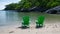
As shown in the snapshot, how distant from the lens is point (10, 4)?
413 feet

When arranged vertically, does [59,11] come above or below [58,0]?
below

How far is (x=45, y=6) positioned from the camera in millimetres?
62688

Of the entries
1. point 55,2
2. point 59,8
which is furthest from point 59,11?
point 55,2

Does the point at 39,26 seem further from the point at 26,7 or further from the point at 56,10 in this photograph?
the point at 26,7

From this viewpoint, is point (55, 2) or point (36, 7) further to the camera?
point (36, 7)

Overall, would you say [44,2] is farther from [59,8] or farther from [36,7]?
[59,8]

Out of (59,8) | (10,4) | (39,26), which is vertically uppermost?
→ (10,4)

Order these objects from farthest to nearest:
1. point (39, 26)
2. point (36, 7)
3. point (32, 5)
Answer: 1. point (32, 5)
2. point (36, 7)
3. point (39, 26)

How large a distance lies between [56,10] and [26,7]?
31.7 metres

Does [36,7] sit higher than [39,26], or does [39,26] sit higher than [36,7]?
[36,7]

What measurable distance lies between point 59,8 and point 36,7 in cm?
2120

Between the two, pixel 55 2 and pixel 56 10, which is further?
pixel 55 2

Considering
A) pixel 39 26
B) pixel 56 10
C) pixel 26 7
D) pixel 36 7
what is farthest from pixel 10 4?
pixel 39 26

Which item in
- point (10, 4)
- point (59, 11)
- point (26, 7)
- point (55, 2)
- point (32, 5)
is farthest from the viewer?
point (10, 4)
